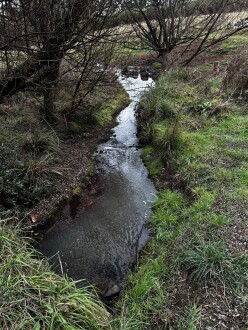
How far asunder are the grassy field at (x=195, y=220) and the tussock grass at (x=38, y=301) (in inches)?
19.5

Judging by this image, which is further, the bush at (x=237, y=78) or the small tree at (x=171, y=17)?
the small tree at (x=171, y=17)

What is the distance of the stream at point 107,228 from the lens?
521cm

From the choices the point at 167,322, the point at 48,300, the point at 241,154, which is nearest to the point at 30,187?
the point at 48,300

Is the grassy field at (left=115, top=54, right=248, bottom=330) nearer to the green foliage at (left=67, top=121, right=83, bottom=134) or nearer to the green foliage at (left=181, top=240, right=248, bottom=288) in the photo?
the green foliage at (left=181, top=240, right=248, bottom=288)

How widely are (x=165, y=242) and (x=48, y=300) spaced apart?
2475 mm

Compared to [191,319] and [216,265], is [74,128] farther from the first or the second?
[191,319]

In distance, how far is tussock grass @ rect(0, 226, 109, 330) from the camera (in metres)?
3.18

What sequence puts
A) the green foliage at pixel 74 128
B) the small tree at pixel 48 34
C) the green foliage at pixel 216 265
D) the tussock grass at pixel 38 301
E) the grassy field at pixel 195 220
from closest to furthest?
A: the tussock grass at pixel 38 301
the grassy field at pixel 195 220
the green foliage at pixel 216 265
the small tree at pixel 48 34
the green foliage at pixel 74 128

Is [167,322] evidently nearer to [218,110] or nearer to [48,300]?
[48,300]

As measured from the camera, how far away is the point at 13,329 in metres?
3.04

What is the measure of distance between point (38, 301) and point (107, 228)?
2761mm

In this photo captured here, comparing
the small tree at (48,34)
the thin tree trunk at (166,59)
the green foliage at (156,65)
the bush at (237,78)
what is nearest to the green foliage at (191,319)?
the small tree at (48,34)

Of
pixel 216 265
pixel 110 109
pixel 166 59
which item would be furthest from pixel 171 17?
pixel 216 265

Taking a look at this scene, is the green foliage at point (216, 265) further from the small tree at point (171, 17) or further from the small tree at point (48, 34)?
the small tree at point (171, 17)
